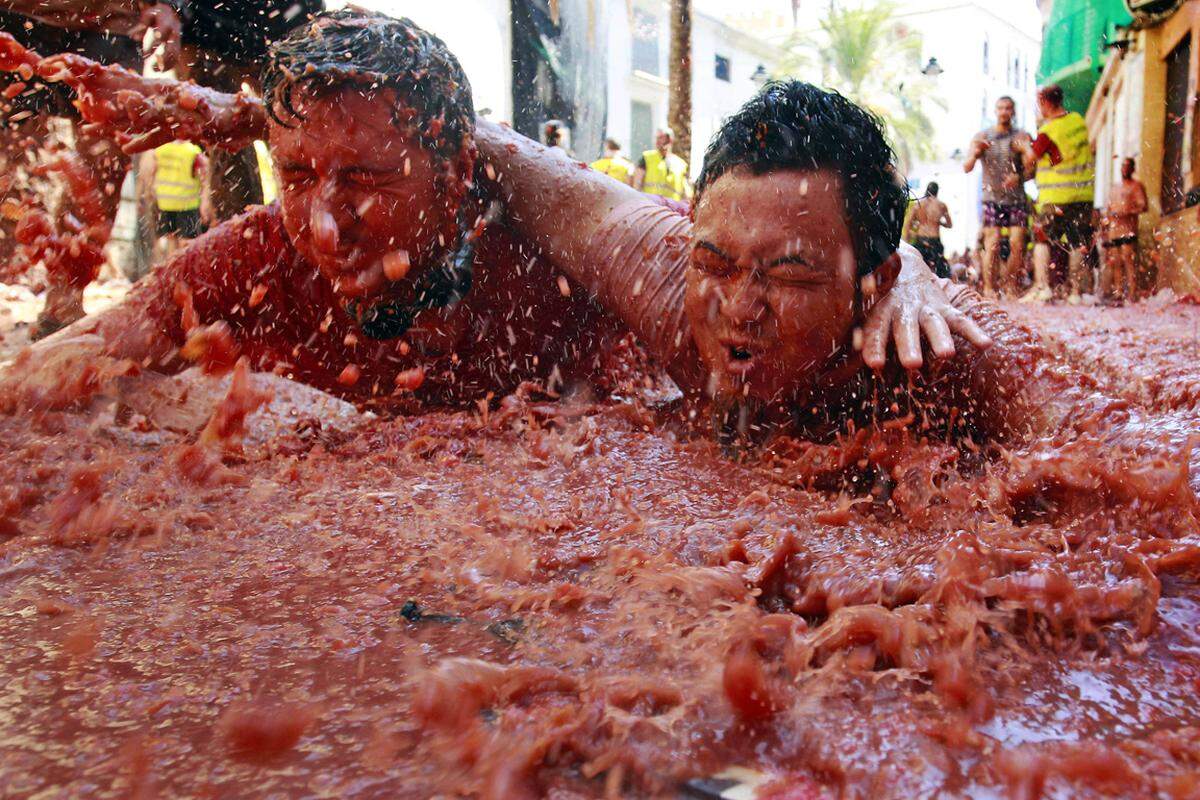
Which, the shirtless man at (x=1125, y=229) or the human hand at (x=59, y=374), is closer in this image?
the human hand at (x=59, y=374)

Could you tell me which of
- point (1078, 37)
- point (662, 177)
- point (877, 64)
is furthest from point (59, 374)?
point (877, 64)

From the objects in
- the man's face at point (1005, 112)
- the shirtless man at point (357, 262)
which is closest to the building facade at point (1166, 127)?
the man's face at point (1005, 112)

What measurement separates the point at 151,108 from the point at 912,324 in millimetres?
2516

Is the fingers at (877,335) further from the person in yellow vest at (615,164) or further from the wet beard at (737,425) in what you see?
the person in yellow vest at (615,164)

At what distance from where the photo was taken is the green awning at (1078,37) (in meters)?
12.0

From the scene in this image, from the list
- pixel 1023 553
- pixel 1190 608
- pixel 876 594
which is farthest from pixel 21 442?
pixel 1190 608

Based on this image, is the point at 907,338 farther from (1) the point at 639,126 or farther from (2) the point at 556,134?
(1) the point at 639,126

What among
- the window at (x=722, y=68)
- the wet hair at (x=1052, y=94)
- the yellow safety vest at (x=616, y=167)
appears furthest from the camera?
the window at (x=722, y=68)

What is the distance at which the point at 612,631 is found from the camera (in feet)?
4.82

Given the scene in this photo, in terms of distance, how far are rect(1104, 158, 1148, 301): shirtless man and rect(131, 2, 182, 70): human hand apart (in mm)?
10116

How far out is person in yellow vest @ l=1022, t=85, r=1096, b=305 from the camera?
10484 millimetres

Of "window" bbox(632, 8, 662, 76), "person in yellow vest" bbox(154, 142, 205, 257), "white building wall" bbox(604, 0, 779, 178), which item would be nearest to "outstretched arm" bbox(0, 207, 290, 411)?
"person in yellow vest" bbox(154, 142, 205, 257)

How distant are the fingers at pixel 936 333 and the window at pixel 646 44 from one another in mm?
26393

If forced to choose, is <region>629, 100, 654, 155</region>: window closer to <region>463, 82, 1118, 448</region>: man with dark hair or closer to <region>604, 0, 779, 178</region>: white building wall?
<region>604, 0, 779, 178</region>: white building wall
